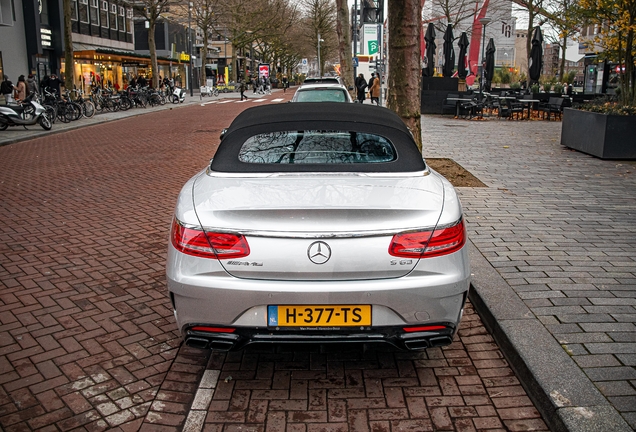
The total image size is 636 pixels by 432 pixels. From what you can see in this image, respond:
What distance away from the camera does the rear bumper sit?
313cm

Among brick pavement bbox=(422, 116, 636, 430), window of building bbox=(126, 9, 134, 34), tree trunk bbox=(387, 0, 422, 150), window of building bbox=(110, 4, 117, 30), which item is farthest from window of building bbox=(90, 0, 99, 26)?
tree trunk bbox=(387, 0, 422, 150)

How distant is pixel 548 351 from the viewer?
140 inches

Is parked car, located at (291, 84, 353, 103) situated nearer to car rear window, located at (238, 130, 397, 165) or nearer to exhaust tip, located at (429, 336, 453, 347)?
car rear window, located at (238, 130, 397, 165)

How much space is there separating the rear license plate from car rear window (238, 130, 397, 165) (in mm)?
1109

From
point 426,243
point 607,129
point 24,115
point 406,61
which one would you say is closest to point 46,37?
point 24,115

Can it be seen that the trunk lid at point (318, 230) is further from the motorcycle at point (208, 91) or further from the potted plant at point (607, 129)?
the motorcycle at point (208, 91)

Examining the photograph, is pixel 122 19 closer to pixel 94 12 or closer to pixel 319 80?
pixel 94 12

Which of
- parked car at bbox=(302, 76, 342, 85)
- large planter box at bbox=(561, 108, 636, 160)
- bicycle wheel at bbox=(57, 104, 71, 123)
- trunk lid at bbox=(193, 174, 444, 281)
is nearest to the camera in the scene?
trunk lid at bbox=(193, 174, 444, 281)

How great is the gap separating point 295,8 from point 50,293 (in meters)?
73.0

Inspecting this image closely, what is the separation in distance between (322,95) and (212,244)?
437 inches

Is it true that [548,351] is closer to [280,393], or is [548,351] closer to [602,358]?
[602,358]

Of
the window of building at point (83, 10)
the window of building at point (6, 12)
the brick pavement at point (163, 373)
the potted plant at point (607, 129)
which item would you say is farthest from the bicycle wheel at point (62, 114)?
the window of building at point (83, 10)

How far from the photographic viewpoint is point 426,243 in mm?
3146

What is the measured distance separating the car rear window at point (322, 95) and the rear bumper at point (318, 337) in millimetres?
10994
